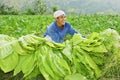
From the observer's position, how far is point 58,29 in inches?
207

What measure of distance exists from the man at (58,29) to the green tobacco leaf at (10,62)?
1166 mm

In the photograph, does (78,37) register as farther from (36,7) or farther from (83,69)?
(36,7)

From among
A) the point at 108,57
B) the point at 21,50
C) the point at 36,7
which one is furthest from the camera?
the point at 36,7

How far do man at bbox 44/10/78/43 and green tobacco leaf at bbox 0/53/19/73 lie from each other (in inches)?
45.9

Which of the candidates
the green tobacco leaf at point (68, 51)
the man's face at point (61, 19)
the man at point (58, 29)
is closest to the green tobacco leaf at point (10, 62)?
the green tobacco leaf at point (68, 51)

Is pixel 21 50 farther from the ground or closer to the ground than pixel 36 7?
farther from the ground

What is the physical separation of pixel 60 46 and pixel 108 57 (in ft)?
2.04

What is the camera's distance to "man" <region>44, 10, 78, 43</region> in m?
5.03

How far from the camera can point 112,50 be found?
4.23m

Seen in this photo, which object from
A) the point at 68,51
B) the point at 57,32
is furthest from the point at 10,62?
the point at 57,32

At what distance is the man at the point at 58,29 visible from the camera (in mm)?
5030

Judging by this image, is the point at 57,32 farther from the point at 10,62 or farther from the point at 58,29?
the point at 10,62

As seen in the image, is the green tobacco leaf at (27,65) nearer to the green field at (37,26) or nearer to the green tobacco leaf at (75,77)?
the green tobacco leaf at (75,77)

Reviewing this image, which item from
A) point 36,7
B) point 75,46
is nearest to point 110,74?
point 75,46
